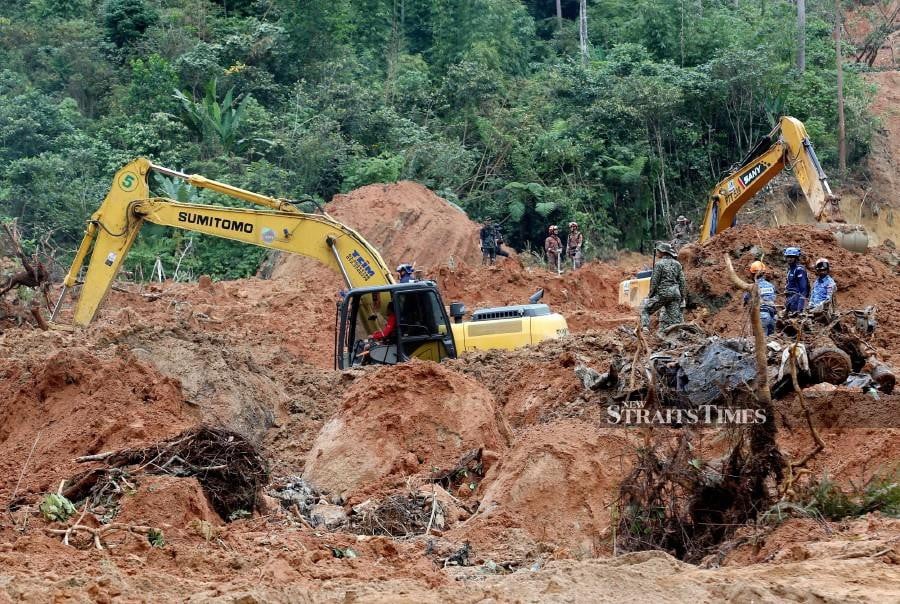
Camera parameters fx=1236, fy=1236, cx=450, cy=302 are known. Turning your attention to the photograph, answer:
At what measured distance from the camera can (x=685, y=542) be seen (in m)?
8.34

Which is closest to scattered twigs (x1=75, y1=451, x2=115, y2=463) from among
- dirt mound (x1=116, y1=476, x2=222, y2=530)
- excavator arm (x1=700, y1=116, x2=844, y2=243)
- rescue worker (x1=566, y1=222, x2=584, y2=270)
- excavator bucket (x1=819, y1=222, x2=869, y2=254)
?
dirt mound (x1=116, y1=476, x2=222, y2=530)

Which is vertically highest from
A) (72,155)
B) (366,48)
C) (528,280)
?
(366,48)

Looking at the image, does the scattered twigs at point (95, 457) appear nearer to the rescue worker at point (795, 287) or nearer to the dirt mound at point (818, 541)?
the dirt mound at point (818, 541)

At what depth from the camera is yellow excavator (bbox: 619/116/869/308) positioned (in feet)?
63.8

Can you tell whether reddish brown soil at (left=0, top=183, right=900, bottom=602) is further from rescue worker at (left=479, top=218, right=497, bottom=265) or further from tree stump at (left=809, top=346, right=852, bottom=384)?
rescue worker at (left=479, top=218, right=497, bottom=265)

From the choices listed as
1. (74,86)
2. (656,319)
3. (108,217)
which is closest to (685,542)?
(656,319)

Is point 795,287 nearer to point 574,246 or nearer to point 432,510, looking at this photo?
point 432,510

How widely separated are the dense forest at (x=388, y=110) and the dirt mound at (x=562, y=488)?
61.5ft

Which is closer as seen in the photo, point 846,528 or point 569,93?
point 846,528

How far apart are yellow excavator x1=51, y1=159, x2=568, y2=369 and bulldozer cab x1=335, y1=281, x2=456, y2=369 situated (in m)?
0.01

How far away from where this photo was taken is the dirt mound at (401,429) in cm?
1145

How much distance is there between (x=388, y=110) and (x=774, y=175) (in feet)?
44.9

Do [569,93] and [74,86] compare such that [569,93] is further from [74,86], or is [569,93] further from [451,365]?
[451,365]

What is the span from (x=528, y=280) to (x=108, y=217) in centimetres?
888
